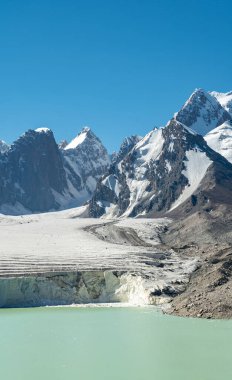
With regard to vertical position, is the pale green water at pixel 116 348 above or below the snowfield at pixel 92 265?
below

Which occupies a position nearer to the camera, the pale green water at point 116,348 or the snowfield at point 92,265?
the pale green water at point 116,348

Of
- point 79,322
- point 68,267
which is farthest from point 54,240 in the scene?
point 79,322

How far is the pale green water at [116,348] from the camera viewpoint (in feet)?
111

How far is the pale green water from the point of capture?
3397cm

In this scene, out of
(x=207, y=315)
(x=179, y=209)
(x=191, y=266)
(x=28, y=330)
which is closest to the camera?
(x=28, y=330)

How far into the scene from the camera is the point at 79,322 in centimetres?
5553

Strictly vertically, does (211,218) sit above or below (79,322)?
above

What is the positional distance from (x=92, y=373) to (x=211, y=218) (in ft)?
372

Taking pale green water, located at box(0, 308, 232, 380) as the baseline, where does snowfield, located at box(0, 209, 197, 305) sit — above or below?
above

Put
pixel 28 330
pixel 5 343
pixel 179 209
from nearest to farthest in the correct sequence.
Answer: pixel 5 343 < pixel 28 330 < pixel 179 209

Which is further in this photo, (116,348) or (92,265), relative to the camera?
(92,265)

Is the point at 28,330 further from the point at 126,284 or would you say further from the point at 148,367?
the point at 126,284

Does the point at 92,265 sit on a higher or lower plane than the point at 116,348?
higher

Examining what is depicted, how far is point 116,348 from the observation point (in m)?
41.3
